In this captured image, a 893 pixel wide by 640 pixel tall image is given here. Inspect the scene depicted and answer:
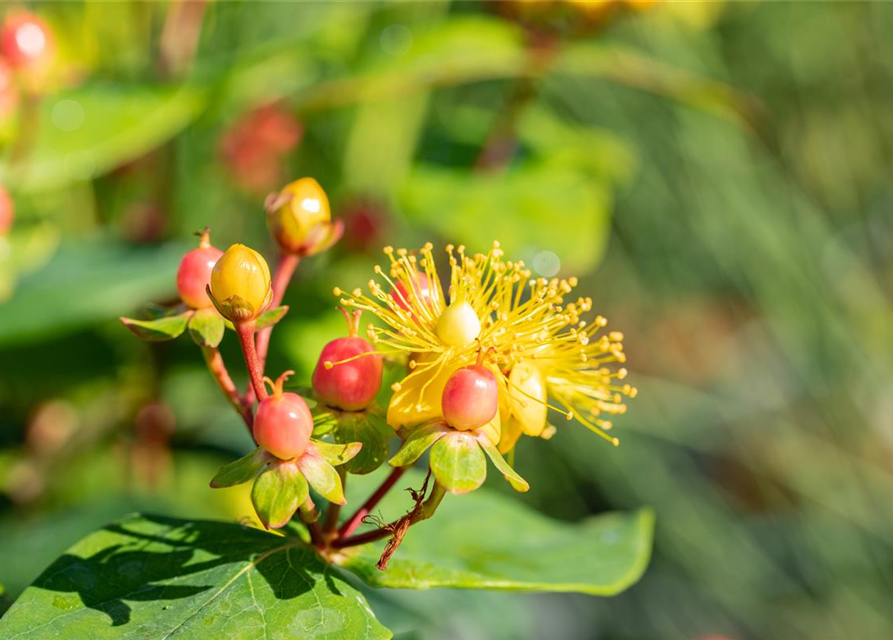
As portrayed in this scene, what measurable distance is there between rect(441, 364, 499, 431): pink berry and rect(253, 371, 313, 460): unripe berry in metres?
0.08

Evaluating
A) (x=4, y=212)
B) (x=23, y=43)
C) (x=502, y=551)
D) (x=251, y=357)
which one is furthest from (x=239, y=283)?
(x=23, y=43)

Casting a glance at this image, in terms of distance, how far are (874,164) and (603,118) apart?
742 mm

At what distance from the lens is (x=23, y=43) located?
1.00 meters

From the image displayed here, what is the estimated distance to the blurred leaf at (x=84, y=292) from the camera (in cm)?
99

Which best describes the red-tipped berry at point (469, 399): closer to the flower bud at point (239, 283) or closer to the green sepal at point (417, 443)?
the green sepal at point (417, 443)

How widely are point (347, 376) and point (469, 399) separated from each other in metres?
0.08

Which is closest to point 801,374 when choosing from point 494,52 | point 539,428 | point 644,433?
point 644,433

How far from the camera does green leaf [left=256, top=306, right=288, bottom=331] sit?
56 centimetres

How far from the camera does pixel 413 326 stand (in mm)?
590

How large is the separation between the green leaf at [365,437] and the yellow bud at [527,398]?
8cm

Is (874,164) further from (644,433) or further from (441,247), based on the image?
(441,247)

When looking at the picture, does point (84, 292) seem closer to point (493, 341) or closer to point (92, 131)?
point (92, 131)

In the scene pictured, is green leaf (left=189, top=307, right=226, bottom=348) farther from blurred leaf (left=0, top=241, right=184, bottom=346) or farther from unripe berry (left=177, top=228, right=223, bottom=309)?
blurred leaf (left=0, top=241, right=184, bottom=346)

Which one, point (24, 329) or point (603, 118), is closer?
point (24, 329)
